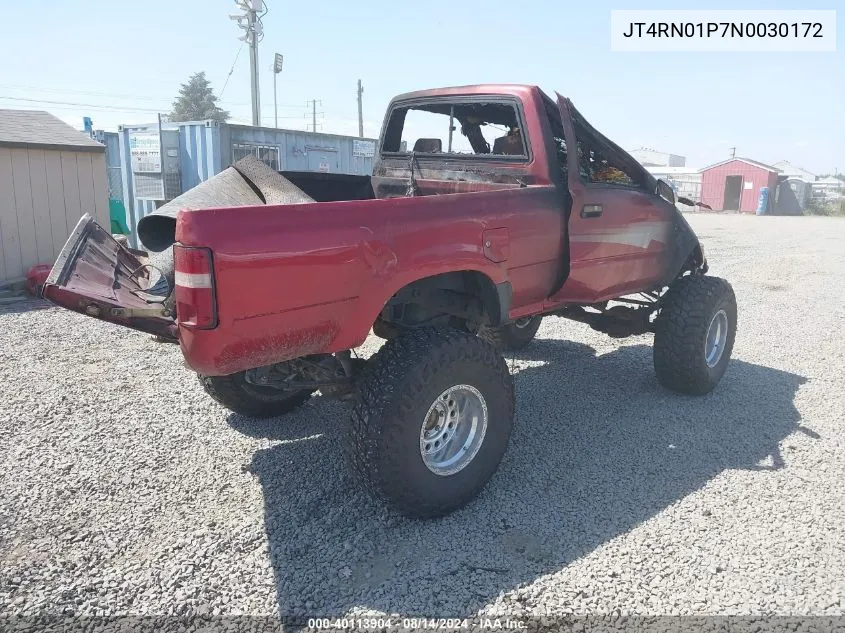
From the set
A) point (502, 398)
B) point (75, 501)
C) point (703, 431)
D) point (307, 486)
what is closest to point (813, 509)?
point (703, 431)

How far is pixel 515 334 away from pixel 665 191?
190cm

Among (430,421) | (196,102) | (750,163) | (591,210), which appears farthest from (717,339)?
(196,102)

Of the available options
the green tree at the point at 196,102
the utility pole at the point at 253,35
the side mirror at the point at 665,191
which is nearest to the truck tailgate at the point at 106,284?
the side mirror at the point at 665,191

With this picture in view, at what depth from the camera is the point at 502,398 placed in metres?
3.40

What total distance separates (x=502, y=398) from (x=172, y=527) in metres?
1.75

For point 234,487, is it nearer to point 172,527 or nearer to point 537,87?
point 172,527

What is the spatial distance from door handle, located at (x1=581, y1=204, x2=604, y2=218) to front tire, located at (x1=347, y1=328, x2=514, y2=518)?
Result: 3.80 feet

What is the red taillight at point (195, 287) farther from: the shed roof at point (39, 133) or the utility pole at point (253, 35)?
the utility pole at point (253, 35)

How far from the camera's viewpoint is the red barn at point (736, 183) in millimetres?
38906

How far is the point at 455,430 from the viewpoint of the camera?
133 inches

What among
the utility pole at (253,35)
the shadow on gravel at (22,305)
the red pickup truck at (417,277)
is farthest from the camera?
the utility pole at (253,35)

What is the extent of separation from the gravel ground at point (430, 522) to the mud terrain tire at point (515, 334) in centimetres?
49

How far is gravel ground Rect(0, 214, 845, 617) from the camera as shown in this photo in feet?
8.71

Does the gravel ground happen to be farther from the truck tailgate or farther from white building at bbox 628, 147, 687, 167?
white building at bbox 628, 147, 687, 167
